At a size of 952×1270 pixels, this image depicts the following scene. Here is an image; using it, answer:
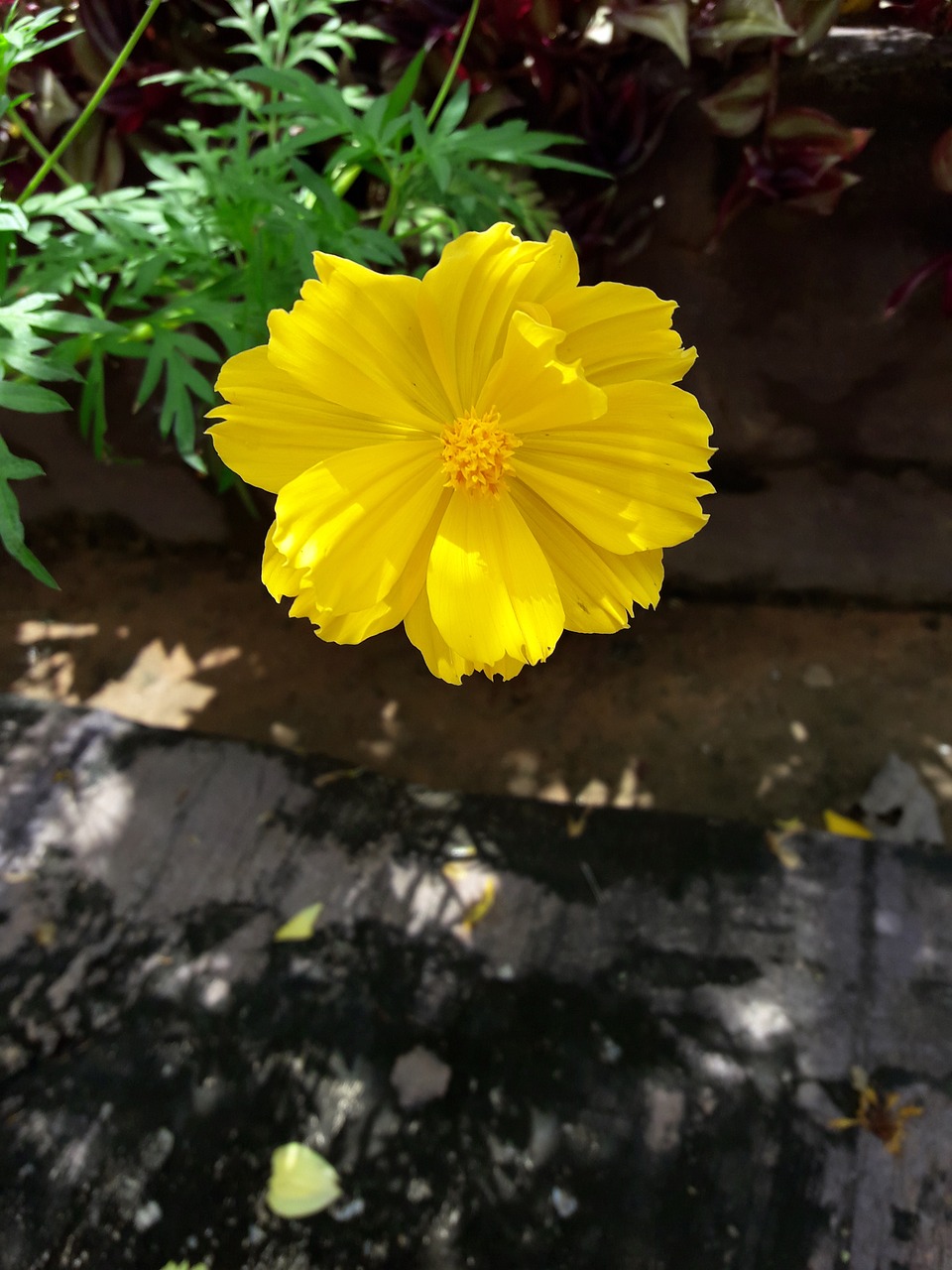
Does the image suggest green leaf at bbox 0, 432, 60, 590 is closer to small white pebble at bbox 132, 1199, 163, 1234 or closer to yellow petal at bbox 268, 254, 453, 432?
yellow petal at bbox 268, 254, 453, 432

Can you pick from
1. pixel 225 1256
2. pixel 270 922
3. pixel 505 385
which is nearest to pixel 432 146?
pixel 505 385

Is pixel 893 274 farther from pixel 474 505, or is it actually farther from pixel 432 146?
pixel 474 505

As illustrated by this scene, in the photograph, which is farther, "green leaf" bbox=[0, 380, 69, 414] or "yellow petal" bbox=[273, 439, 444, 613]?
"green leaf" bbox=[0, 380, 69, 414]

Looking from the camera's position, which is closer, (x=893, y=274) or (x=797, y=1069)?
(x=797, y=1069)

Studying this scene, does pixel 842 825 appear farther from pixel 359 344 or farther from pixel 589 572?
pixel 359 344

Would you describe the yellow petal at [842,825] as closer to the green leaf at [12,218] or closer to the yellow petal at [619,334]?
the yellow petal at [619,334]

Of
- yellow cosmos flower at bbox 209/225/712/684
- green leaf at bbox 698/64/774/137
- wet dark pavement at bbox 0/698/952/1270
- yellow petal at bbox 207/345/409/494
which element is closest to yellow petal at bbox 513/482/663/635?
yellow cosmos flower at bbox 209/225/712/684

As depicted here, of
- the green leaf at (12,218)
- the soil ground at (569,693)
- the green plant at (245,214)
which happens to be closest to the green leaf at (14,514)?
the green plant at (245,214)
